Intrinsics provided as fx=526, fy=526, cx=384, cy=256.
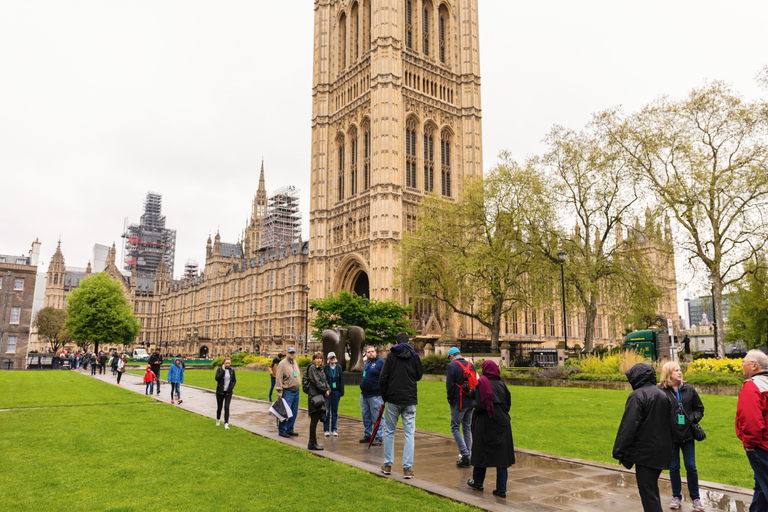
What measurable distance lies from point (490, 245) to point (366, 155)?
86.9ft

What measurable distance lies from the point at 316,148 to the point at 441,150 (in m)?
14.5

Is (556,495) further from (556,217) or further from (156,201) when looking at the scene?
(156,201)

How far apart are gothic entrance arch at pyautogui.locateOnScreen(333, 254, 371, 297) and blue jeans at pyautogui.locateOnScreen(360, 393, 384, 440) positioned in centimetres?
4356

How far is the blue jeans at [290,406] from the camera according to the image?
36.3 ft

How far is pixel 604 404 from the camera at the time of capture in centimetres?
1538

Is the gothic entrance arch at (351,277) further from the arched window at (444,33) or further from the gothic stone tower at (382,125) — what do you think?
the arched window at (444,33)

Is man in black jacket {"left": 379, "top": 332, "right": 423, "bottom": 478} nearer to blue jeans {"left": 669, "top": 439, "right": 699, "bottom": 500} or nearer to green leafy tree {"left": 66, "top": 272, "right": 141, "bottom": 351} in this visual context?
blue jeans {"left": 669, "top": 439, "right": 699, "bottom": 500}

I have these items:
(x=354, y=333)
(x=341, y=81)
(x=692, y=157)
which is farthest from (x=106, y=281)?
(x=692, y=157)

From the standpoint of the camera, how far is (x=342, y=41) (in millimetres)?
63125

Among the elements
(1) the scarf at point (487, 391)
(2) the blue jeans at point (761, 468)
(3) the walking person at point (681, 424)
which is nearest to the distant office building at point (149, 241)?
(1) the scarf at point (487, 391)

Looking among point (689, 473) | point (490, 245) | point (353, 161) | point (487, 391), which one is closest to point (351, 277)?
point (353, 161)

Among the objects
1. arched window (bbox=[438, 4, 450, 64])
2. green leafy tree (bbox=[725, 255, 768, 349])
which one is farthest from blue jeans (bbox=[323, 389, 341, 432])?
arched window (bbox=[438, 4, 450, 64])

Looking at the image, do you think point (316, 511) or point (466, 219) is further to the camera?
point (466, 219)

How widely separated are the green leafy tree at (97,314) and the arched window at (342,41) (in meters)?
36.6
